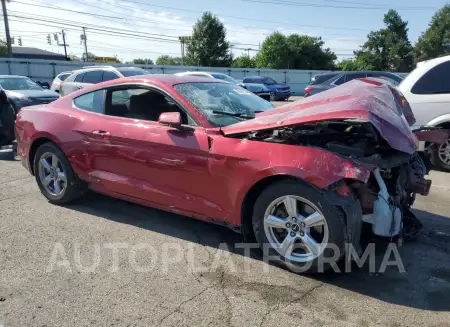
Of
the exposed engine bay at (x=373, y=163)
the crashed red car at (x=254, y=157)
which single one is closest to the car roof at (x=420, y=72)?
the crashed red car at (x=254, y=157)

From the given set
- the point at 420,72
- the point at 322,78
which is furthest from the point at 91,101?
the point at 322,78

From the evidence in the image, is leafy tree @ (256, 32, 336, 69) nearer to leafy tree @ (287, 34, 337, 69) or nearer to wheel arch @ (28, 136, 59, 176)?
leafy tree @ (287, 34, 337, 69)

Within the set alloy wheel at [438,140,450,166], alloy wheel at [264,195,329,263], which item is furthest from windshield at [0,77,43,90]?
alloy wheel at [438,140,450,166]

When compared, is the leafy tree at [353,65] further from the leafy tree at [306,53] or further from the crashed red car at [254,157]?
the crashed red car at [254,157]

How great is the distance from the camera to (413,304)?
292 centimetres

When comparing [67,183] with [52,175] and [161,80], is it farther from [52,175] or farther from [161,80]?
[161,80]

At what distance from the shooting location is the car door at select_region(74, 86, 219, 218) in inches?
145

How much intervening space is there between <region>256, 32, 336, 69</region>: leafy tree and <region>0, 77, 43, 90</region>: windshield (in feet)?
169

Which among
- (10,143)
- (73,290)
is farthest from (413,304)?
(10,143)

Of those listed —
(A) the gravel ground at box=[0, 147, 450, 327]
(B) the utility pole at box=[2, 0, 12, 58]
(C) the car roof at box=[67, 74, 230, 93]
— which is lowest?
(A) the gravel ground at box=[0, 147, 450, 327]

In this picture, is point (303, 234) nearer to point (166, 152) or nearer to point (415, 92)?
point (166, 152)

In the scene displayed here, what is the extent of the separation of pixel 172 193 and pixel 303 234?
1326 mm

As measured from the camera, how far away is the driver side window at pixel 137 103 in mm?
4207

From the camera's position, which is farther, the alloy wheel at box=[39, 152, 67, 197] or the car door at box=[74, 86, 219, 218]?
the alloy wheel at box=[39, 152, 67, 197]
